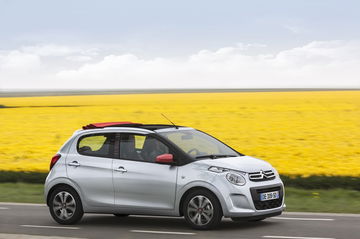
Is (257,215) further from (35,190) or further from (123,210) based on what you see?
(35,190)

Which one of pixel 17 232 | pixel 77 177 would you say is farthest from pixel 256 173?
pixel 17 232

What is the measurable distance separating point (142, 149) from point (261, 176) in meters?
1.89

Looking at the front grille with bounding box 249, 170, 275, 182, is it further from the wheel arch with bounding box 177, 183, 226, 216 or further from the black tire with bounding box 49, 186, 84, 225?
the black tire with bounding box 49, 186, 84, 225

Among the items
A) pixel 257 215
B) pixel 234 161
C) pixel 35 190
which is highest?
pixel 234 161

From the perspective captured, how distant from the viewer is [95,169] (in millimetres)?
11633

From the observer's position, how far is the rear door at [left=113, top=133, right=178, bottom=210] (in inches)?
428

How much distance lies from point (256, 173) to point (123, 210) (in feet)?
7.24

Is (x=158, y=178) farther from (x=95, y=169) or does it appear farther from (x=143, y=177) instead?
(x=95, y=169)

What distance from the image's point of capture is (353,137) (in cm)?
3123

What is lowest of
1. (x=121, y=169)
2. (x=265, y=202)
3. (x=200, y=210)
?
(x=200, y=210)

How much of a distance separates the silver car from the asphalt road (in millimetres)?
262

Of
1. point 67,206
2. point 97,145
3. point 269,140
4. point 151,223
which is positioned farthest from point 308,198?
point 269,140

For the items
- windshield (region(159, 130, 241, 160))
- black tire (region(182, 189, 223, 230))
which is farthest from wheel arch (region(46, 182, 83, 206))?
black tire (region(182, 189, 223, 230))

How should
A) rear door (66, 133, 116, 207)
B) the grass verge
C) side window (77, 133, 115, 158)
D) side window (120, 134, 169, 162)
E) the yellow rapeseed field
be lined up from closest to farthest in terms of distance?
side window (120, 134, 169, 162), rear door (66, 133, 116, 207), side window (77, 133, 115, 158), the grass verge, the yellow rapeseed field
